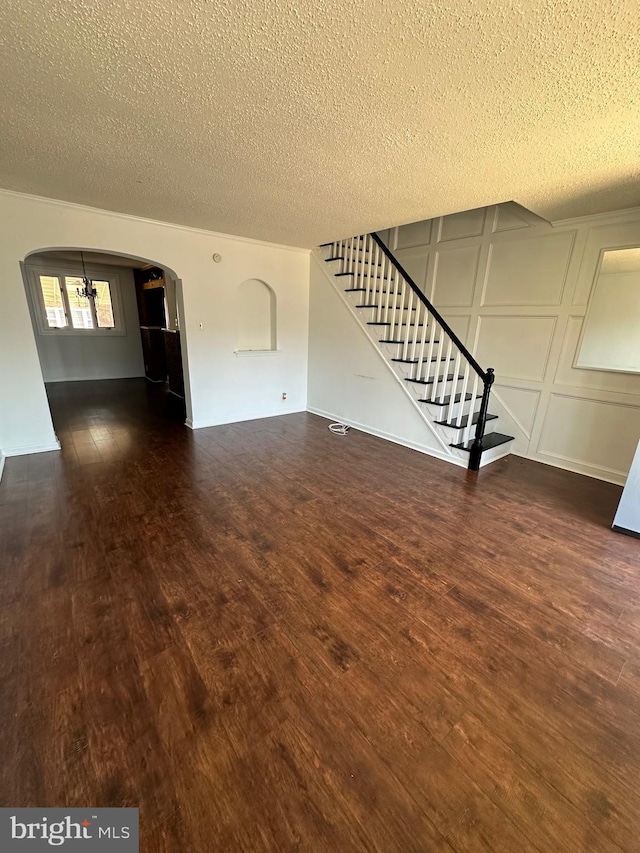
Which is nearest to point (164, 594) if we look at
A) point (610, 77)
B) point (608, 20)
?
point (608, 20)

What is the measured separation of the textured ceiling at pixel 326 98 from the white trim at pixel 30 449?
8.33 ft

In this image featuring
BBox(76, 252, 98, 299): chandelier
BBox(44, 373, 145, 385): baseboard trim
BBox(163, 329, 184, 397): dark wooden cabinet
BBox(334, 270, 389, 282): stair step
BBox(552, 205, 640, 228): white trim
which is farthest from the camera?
BBox(44, 373, 145, 385): baseboard trim

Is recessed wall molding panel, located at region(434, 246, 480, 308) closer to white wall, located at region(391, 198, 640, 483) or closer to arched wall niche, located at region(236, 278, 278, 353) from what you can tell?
white wall, located at region(391, 198, 640, 483)

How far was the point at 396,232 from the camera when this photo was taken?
5211 millimetres

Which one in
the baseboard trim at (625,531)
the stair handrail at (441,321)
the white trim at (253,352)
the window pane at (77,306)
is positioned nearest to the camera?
the baseboard trim at (625,531)

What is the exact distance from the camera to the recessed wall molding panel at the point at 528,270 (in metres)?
3.69

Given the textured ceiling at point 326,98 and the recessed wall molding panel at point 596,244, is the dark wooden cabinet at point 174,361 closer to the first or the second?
the textured ceiling at point 326,98

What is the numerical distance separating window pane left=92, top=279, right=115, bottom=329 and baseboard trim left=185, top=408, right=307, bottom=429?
4.64 m

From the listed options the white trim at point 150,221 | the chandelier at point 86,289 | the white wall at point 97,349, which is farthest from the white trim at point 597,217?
the white wall at point 97,349

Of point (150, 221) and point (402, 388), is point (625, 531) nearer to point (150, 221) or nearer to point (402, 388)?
point (402, 388)

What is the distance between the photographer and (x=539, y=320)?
12.8ft

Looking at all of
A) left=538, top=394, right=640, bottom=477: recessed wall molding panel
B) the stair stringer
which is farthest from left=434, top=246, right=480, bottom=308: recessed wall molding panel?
left=538, top=394, right=640, bottom=477: recessed wall molding panel

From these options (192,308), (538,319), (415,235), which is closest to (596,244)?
(538,319)

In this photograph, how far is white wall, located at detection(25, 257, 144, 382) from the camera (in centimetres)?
728
